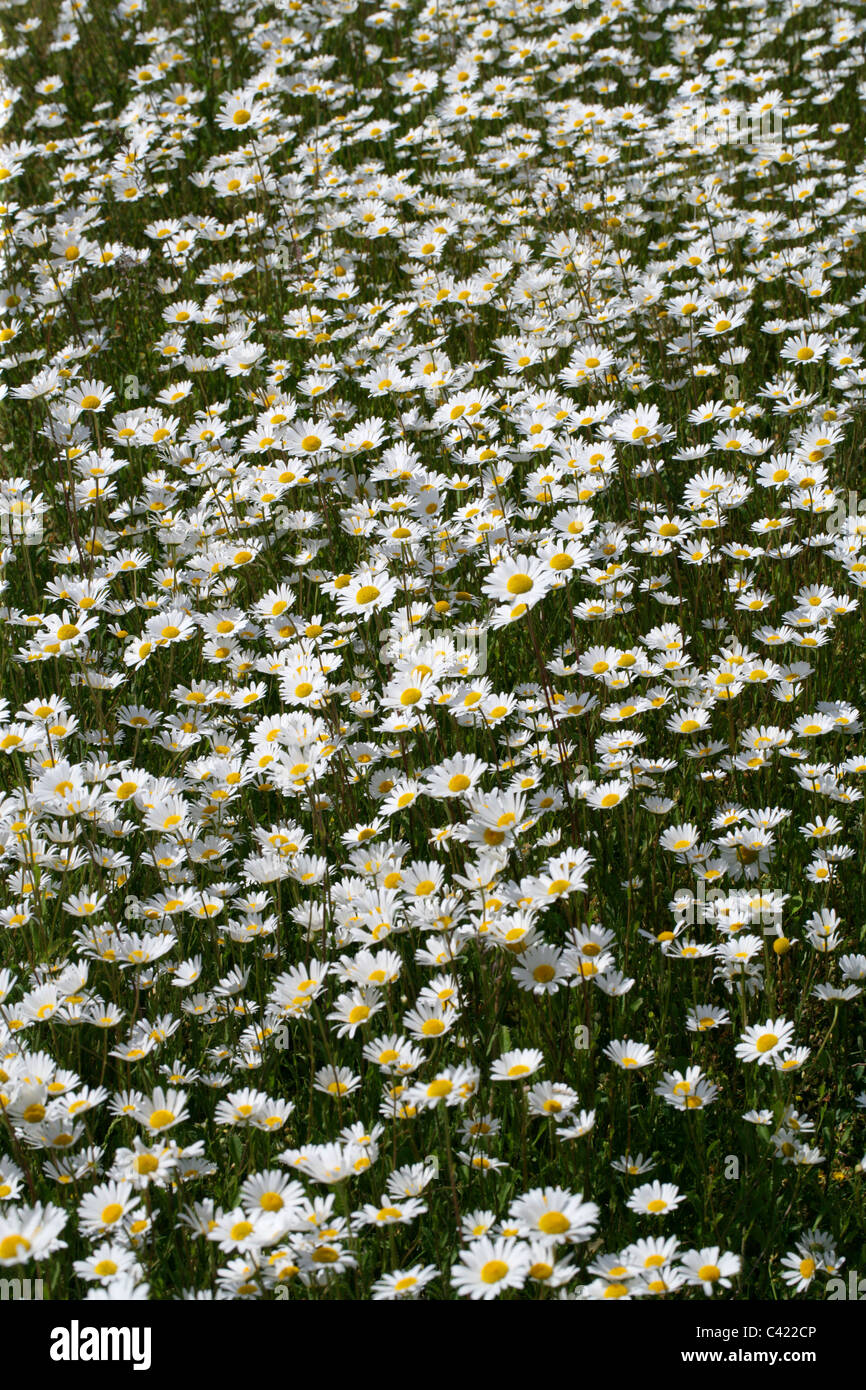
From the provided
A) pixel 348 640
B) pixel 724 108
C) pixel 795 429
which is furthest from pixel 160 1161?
pixel 724 108

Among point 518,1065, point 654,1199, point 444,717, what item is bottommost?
point 654,1199

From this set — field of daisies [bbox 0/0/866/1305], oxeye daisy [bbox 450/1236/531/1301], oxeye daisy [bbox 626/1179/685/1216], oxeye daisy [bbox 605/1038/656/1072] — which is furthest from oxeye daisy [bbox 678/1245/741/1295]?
oxeye daisy [bbox 605/1038/656/1072]

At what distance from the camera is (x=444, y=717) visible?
12.3 ft

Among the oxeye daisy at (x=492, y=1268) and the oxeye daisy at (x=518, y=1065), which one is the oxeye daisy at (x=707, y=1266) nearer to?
the oxeye daisy at (x=492, y=1268)

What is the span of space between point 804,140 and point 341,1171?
6582 millimetres

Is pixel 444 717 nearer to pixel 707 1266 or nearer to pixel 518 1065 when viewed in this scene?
pixel 518 1065

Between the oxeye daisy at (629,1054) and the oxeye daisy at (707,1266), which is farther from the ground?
the oxeye daisy at (629,1054)

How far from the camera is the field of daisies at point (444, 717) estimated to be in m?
2.48

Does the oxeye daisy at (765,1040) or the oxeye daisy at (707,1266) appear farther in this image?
the oxeye daisy at (765,1040)

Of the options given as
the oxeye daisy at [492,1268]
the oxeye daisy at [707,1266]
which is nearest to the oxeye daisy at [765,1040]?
the oxeye daisy at [707,1266]

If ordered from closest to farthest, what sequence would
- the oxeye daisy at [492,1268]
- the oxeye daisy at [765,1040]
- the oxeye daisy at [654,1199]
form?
the oxeye daisy at [492,1268], the oxeye daisy at [654,1199], the oxeye daisy at [765,1040]

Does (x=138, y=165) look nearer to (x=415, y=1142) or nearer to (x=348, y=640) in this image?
(x=348, y=640)

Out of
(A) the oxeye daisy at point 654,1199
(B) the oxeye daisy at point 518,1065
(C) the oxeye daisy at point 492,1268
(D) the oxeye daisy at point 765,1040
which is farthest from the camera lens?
(D) the oxeye daisy at point 765,1040

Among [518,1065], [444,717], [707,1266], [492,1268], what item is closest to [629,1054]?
[518,1065]
